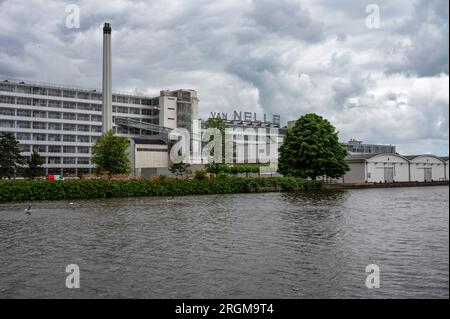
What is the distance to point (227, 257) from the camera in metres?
17.2

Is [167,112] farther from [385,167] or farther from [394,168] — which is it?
[394,168]

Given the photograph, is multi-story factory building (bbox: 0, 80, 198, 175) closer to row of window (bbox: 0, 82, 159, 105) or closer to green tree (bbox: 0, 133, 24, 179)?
row of window (bbox: 0, 82, 159, 105)

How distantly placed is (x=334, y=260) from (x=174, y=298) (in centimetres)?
665

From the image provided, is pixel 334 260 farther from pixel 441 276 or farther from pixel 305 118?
pixel 305 118

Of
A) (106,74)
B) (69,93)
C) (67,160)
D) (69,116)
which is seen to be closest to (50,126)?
(69,116)

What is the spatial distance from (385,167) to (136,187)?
60.4 m

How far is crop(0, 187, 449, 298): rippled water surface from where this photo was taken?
1284cm

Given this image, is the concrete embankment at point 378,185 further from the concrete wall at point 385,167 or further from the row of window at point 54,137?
the row of window at point 54,137

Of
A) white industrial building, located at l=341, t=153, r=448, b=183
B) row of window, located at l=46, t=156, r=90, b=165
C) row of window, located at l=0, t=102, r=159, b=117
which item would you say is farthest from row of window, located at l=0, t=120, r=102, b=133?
white industrial building, located at l=341, t=153, r=448, b=183

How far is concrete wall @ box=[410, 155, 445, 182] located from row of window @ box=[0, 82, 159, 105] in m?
69.3

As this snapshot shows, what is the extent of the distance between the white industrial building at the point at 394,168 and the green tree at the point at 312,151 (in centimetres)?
1902

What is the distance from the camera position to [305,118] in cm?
7800

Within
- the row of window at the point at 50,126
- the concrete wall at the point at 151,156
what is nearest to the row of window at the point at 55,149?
the row of window at the point at 50,126
